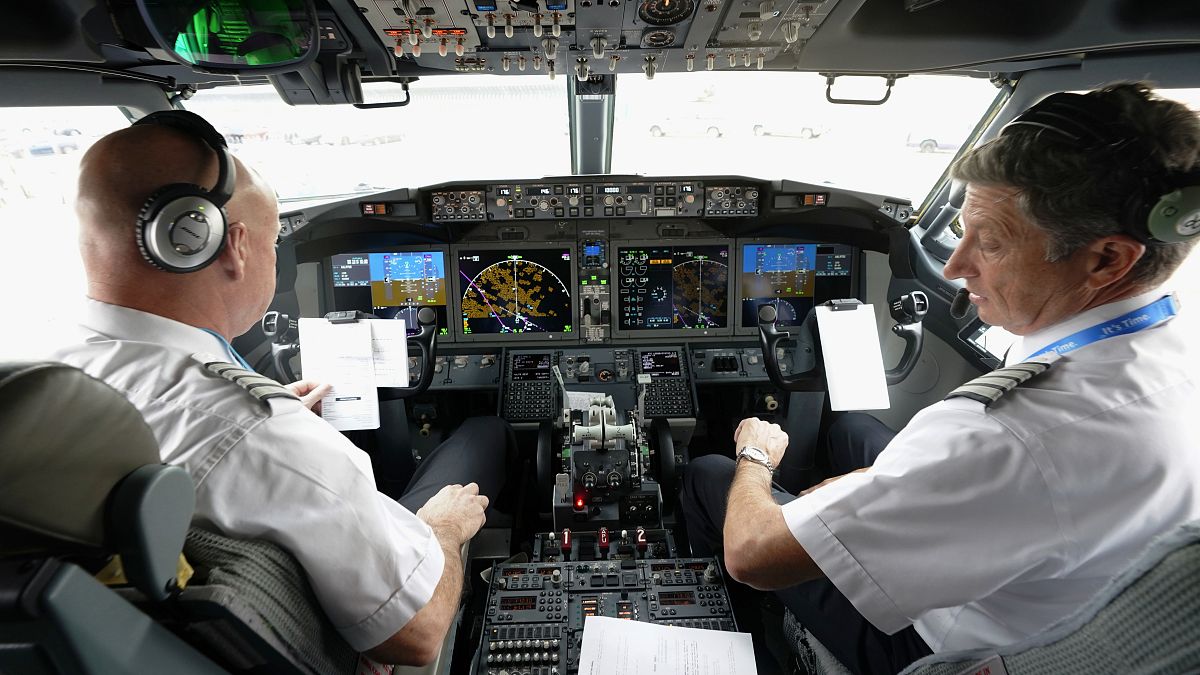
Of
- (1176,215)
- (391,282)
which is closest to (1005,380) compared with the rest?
(1176,215)

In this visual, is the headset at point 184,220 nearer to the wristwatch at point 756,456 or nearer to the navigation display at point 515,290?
the wristwatch at point 756,456

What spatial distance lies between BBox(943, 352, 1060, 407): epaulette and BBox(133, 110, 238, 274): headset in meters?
1.34

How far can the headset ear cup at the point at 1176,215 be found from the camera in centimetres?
90

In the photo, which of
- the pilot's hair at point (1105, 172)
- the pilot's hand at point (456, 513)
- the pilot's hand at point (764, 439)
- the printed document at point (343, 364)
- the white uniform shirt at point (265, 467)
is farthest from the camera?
the printed document at point (343, 364)

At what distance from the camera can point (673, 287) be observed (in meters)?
2.95

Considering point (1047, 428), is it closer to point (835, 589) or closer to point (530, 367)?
point (835, 589)

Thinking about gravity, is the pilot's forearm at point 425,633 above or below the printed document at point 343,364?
below

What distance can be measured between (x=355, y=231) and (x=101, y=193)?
189 cm

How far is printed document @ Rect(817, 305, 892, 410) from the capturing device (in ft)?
7.27

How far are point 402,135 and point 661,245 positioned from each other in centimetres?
181

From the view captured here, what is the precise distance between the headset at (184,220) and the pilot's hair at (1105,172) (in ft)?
4.72

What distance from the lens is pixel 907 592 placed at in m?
0.99

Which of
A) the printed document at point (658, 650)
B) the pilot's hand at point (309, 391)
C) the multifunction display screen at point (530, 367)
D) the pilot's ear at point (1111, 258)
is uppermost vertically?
the pilot's ear at point (1111, 258)

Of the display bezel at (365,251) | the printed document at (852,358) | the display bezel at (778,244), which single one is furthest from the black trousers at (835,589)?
the display bezel at (365,251)
